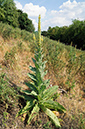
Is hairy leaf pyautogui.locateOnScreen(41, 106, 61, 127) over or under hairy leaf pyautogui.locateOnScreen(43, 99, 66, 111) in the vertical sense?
under

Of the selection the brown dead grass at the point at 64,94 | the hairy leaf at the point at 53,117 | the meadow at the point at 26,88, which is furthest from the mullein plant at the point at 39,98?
the brown dead grass at the point at 64,94

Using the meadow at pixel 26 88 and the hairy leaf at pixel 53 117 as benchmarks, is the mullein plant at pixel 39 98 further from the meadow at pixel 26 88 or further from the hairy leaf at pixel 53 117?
the meadow at pixel 26 88

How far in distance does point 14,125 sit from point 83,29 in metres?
21.4

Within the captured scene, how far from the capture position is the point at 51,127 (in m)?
2.05

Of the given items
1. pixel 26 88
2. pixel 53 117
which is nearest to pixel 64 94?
pixel 53 117

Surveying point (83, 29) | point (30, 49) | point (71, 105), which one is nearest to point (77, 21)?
point (83, 29)

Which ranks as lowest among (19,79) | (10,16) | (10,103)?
(10,103)

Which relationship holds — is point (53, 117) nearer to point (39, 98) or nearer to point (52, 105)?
point (52, 105)

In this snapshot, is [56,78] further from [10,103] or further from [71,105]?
[10,103]

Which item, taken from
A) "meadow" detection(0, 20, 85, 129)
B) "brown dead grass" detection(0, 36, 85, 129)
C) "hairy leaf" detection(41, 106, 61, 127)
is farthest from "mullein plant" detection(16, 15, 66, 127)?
"brown dead grass" detection(0, 36, 85, 129)

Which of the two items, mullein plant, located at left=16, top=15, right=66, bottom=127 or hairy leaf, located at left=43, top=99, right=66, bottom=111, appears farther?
hairy leaf, located at left=43, top=99, right=66, bottom=111

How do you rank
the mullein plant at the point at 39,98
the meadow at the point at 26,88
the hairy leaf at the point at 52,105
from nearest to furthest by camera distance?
the meadow at the point at 26,88
the mullein plant at the point at 39,98
the hairy leaf at the point at 52,105

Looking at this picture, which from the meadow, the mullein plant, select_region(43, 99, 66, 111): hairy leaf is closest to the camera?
the meadow

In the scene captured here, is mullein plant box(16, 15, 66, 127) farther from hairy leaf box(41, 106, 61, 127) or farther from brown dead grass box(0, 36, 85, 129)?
brown dead grass box(0, 36, 85, 129)
